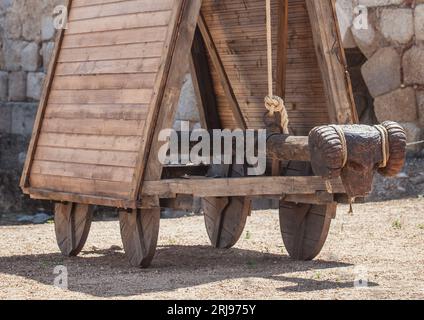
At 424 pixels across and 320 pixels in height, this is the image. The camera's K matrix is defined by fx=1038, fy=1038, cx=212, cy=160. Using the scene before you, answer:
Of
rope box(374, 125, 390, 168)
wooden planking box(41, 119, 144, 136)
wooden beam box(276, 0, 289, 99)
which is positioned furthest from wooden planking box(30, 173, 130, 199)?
rope box(374, 125, 390, 168)

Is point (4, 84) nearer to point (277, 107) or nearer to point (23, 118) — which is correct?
point (23, 118)

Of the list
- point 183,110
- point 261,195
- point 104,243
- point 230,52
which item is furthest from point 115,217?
point 261,195

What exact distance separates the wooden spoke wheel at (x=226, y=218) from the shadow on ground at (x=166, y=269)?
0.15 metres

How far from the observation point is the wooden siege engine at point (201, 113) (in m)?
7.96

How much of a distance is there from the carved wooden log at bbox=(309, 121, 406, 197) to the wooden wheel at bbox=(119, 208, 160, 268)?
1.70 meters

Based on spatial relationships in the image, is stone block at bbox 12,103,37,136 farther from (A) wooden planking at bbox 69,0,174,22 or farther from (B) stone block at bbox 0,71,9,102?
(A) wooden planking at bbox 69,0,174,22

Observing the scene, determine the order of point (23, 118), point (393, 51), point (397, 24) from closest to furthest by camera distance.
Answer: point (397, 24)
point (393, 51)
point (23, 118)

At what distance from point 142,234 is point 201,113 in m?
2.26

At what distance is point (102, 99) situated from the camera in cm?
870

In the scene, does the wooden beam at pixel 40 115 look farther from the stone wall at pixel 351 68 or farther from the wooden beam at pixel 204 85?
the stone wall at pixel 351 68

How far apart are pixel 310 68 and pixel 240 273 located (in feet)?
6.85

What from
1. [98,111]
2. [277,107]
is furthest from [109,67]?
[277,107]

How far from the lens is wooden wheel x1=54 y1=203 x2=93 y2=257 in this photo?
360 inches

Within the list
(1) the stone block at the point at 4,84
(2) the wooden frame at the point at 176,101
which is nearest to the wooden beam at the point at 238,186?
(2) the wooden frame at the point at 176,101
